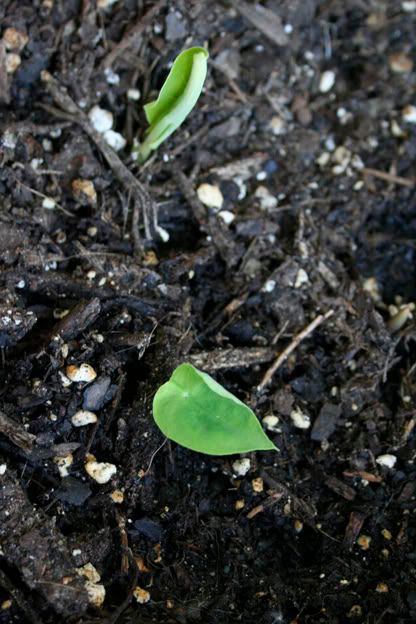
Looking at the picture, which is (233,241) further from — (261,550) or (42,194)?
(261,550)

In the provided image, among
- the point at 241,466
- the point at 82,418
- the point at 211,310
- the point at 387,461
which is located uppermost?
the point at 82,418

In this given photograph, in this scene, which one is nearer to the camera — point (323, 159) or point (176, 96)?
point (176, 96)

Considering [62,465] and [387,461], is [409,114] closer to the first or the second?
[387,461]

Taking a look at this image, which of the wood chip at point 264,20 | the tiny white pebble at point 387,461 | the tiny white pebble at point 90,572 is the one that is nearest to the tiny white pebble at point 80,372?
the tiny white pebble at point 90,572

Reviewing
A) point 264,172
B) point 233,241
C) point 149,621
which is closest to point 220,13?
point 264,172

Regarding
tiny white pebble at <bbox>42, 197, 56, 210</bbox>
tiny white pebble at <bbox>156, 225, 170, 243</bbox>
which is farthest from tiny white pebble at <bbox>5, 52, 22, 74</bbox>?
tiny white pebble at <bbox>156, 225, 170, 243</bbox>

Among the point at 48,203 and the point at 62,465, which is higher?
the point at 48,203

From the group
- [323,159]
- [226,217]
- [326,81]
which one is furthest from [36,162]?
[326,81]

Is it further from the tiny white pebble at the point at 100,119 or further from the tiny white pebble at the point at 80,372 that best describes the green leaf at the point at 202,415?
the tiny white pebble at the point at 100,119
